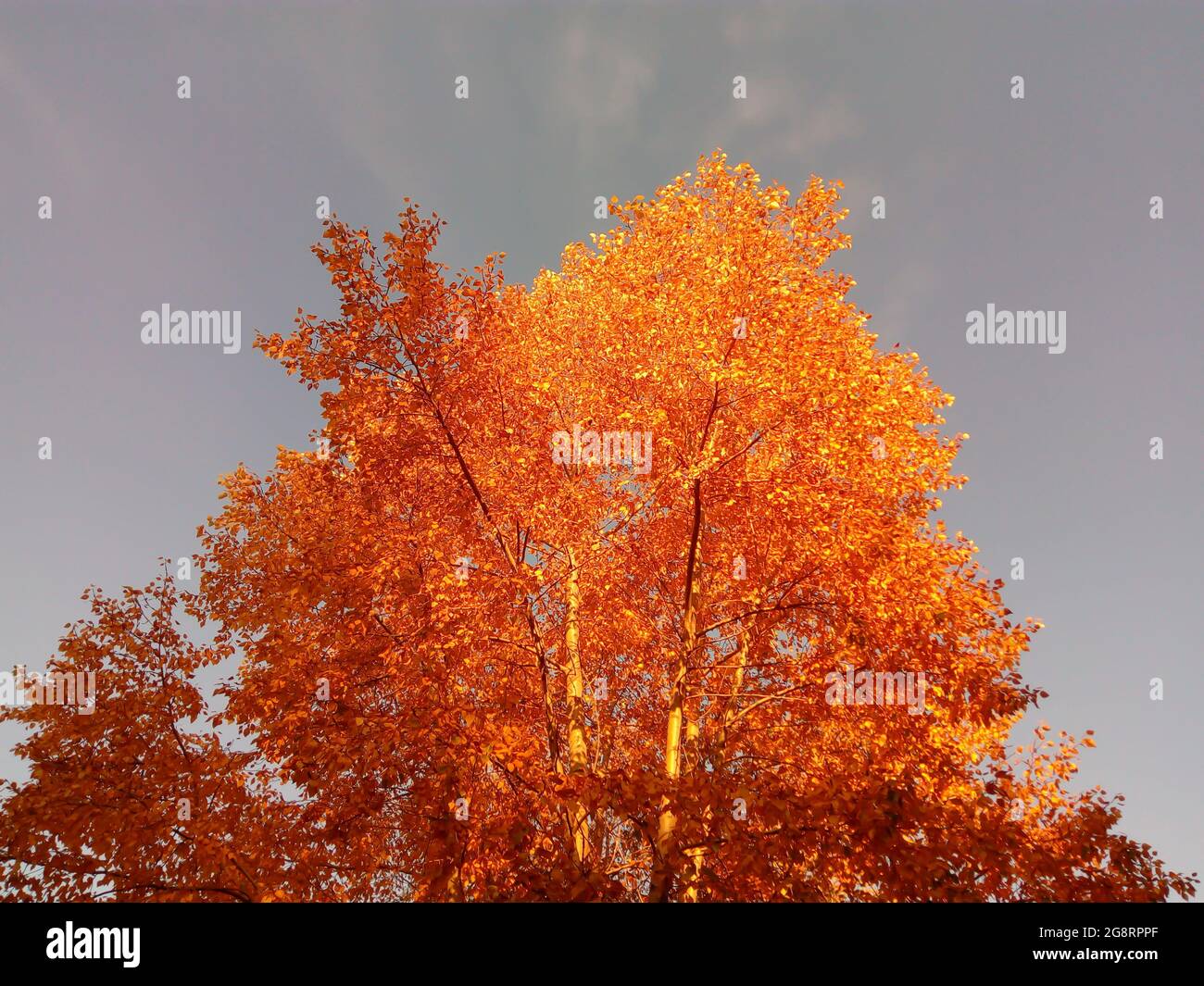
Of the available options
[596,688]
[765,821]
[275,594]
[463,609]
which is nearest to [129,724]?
[275,594]

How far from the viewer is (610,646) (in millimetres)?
13711

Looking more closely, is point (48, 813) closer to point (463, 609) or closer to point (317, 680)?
point (317, 680)

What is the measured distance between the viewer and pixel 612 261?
13.6 metres

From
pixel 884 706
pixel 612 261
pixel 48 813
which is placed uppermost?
pixel 612 261

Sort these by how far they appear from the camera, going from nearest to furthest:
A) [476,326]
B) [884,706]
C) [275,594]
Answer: [884,706] < [476,326] < [275,594]

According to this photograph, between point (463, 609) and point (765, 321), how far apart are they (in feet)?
21.9

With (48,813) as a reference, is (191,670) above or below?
above

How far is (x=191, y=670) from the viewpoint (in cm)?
1173

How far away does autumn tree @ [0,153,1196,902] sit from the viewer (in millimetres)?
7090

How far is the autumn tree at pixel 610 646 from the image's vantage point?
7090mm
